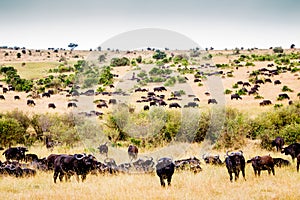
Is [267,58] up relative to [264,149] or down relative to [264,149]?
up

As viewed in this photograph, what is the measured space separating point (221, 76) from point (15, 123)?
4093 centimetres

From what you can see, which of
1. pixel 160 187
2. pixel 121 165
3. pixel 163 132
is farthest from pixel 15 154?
pixel 163 132

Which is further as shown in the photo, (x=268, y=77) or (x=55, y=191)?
(x=268, y=77)

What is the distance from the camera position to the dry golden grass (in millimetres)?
11367

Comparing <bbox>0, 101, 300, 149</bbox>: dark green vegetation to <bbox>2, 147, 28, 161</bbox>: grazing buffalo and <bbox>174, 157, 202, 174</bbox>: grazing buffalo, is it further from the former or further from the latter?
<bbox>174, 157, 202, 174</bbox>: grazing buffalo

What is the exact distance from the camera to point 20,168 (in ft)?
49.0

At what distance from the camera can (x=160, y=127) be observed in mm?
24859

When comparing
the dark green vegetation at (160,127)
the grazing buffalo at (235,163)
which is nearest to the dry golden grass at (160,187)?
the grazing buffalo at (235,163)

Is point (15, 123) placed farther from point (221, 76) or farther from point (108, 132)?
point (221, 76)

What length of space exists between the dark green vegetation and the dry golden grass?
7896mm

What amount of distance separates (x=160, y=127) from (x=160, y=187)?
12192mm

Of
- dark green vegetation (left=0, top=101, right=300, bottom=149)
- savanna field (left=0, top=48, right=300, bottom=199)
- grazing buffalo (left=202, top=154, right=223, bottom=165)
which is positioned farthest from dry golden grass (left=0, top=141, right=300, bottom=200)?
dark green vegetation (left=0, top=101, right=300, bottom=149)

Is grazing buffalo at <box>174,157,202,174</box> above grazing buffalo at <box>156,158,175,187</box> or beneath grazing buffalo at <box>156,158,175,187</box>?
beneath

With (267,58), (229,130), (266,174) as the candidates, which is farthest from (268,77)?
(266,174)
